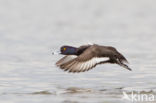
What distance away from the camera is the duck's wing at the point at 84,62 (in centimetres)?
1305

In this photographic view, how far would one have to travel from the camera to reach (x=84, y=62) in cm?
1316

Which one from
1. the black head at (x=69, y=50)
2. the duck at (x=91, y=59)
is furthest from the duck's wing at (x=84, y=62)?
the black head at (x=69, y=50)

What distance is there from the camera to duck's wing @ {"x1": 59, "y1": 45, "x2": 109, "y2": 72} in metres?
13.1

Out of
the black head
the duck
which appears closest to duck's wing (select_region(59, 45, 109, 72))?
the duck

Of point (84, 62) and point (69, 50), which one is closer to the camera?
point (84, 62)

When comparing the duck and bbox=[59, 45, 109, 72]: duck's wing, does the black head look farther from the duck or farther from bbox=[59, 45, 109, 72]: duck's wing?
bbox=[59, 45, 109, 72]: duck's wing

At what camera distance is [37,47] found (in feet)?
60.3

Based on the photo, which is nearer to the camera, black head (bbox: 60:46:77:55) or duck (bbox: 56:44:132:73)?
duck (bbox: 56:44:132:73)

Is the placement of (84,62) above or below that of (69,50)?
below

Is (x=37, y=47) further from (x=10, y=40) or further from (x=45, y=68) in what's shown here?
(x=45, y=68)

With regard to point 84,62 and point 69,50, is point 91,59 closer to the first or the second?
point 84,62

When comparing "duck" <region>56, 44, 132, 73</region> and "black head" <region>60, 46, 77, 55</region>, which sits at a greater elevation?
"black head" <region>60, 46, 77, 55</region>

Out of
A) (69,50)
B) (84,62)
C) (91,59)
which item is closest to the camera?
(84,62)

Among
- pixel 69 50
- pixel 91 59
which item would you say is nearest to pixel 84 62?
pixel 91 59
